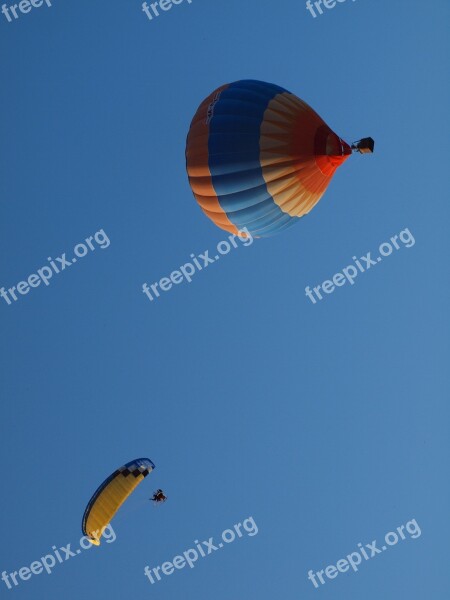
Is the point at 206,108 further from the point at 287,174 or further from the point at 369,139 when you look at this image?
the point at 369,139

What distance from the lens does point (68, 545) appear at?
953 inches

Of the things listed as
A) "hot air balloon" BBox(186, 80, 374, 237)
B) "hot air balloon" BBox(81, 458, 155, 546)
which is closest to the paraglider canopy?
"hot air balloon" BBox(186, 80, 374, 237)

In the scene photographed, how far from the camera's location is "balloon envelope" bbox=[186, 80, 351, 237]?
1691 centimetres

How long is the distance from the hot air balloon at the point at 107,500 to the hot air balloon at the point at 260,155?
6.19 meters

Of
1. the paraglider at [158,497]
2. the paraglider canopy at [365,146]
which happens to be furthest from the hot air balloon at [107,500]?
the paraglider canopy at [365,146]

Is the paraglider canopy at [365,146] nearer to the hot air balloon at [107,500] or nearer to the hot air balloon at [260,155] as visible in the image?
the hot air balloon at [260,155]

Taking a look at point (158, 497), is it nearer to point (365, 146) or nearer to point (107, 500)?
point (107, 500)

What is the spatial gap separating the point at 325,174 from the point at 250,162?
5.24 ft

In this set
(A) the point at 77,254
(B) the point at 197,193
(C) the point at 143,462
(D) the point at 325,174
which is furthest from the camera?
(A) the point at 77,254

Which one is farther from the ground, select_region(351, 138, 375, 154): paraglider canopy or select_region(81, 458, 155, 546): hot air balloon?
select_region(351, 138, 375, 154): paraglider canopy

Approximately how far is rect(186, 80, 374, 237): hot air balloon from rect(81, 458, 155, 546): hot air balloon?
244 inches

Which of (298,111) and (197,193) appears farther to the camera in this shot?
(197,193)

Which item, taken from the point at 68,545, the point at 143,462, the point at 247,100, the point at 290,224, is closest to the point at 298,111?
the point at 247,100

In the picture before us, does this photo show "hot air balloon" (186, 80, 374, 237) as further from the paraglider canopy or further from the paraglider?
the paraglider
